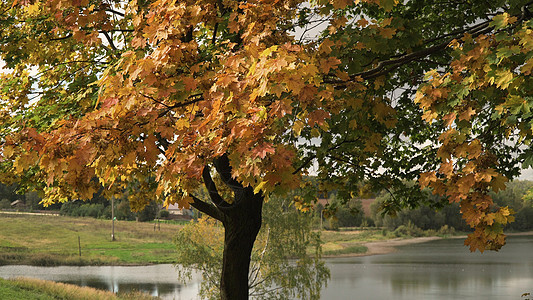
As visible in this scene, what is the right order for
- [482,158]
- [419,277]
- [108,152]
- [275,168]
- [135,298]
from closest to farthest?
[275,168] → [108,152] → [482,158] → [135,298] → [419,277]

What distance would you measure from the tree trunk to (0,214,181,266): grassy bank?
31.7 meters

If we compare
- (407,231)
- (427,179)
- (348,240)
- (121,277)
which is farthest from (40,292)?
(407,231)

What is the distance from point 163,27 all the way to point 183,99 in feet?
2.56

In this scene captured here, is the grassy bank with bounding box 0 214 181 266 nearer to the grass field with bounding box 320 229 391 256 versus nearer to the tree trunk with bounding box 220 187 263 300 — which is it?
the grass field with bounding box 320 229 391 256

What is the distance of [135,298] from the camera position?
25031 mm

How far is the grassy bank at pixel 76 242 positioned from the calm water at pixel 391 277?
2436 millimetres

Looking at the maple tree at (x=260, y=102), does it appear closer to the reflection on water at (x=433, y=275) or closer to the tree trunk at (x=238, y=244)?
the tree trunk at (x=238, y=244)

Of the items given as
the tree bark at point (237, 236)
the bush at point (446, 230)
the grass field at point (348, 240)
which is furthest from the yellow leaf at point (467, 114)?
the bush at point (446, 230)

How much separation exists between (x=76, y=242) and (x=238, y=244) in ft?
163

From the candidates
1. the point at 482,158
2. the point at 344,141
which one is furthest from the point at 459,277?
the point at 482,158

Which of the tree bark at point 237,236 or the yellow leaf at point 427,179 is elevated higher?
the yellow leaf at point 427,179

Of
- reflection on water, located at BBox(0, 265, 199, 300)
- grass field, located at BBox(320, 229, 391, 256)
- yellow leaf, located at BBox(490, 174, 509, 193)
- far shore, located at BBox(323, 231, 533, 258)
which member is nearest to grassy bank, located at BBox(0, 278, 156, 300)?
reflection on water, located at BBox(0, 265, 199, 300)

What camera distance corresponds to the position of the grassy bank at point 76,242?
155ft

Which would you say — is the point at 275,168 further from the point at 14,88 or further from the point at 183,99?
the point at 14,88
